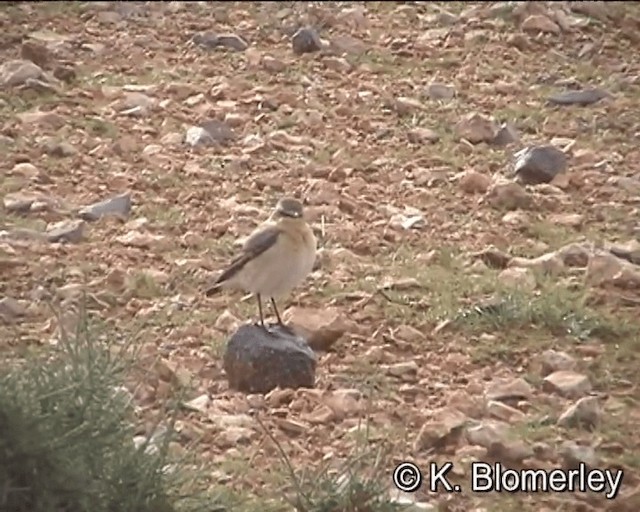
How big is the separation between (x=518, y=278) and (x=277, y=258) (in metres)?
1.37

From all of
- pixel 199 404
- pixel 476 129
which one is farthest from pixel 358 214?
pixel 199 404

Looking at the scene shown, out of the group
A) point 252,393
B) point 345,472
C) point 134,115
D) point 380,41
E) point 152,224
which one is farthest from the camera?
point 380,41

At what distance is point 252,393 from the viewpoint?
243 inches

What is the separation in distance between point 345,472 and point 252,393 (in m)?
1.19

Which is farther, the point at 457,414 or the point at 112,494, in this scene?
the point at 457,414

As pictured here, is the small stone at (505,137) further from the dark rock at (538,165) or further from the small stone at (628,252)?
the small stone at (628,252)

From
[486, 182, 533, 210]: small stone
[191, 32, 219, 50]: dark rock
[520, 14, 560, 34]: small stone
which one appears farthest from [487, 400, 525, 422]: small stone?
[520, 14, 560, 34]: small stone

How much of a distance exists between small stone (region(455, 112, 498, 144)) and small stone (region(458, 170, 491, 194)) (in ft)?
2.21

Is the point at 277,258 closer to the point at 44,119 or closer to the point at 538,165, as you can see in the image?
the point at 538,165

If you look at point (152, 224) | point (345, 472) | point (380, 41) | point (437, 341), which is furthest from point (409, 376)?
point (380, 41)

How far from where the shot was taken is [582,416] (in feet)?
19.6

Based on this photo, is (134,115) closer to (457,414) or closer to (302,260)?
(302,260)

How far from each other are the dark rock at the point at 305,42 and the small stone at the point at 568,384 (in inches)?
178

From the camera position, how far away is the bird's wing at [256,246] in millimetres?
6465
